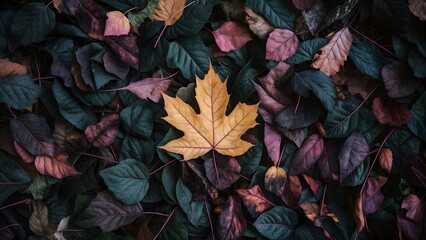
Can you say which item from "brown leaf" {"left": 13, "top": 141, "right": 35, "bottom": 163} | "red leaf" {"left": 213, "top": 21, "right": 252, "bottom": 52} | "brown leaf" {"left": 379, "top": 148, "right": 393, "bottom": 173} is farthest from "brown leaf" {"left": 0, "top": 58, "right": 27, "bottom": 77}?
"brown leaf" {"left": 379, "top": 148, "right": 393, "bottom": 173}

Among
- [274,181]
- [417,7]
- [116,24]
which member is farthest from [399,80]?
[116,24]

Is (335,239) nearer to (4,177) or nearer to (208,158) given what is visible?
(208,158)

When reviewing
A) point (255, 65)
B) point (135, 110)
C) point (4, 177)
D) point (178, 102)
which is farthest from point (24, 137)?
point (255, 65)

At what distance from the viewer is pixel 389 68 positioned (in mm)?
1021

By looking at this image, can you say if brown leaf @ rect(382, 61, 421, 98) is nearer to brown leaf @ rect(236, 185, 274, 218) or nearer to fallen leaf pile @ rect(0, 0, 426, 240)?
fallen leaf pile @ rect(0, 0, 426, 240)

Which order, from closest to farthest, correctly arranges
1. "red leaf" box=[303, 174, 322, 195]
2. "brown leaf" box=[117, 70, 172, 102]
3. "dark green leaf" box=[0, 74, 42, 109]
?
"dark green leaf" box=[0, 74, 42, 109] → "brown leaf" box=[117, 70, 172, 102] → "red leaf" box=[303, 174, 322, 195]

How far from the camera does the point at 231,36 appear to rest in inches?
39.2

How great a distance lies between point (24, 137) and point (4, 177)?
106 millimetres

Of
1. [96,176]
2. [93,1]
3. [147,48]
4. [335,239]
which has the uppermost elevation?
[93,1]

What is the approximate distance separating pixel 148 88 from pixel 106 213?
0.32 m

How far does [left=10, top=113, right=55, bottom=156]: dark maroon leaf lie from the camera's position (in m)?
0.88

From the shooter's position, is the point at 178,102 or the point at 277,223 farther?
the point at 277,223

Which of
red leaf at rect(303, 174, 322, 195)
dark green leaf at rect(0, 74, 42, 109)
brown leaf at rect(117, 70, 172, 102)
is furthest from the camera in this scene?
red leaf at rect(303, 174, 322, 195)

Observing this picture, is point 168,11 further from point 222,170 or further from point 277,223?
point 277,223
